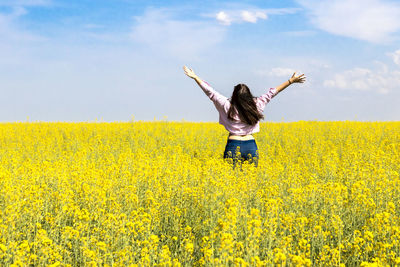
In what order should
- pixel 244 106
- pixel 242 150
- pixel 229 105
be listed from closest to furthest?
pixel 244 106 → pixel 229 105 → pixel 242 150

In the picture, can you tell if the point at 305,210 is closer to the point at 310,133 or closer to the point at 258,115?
the point at 258,115

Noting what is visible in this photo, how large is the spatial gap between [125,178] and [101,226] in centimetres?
144

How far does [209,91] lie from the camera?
19.9 ft

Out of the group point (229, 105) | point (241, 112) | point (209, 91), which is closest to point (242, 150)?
point (241, 112)

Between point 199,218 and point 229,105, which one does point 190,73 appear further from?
point 199,218

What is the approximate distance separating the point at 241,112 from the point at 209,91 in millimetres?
681

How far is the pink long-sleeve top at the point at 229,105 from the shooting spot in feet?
19.6

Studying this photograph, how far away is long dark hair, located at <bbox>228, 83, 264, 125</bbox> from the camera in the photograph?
573 cm

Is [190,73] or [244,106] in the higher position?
[190,73]

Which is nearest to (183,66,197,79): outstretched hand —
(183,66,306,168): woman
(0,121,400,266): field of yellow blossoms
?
(183,66,306,168): woman

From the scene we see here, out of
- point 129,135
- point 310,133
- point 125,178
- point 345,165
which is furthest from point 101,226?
point 310,133

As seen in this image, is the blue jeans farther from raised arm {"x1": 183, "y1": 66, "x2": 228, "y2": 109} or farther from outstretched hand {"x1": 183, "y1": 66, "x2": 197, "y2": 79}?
outstretched hand {"x1": 183, "y1": 66, "x2": 197, "y2": 79}

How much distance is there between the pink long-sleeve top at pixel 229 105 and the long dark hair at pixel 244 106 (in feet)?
0.39

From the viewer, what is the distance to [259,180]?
18.4 ft
